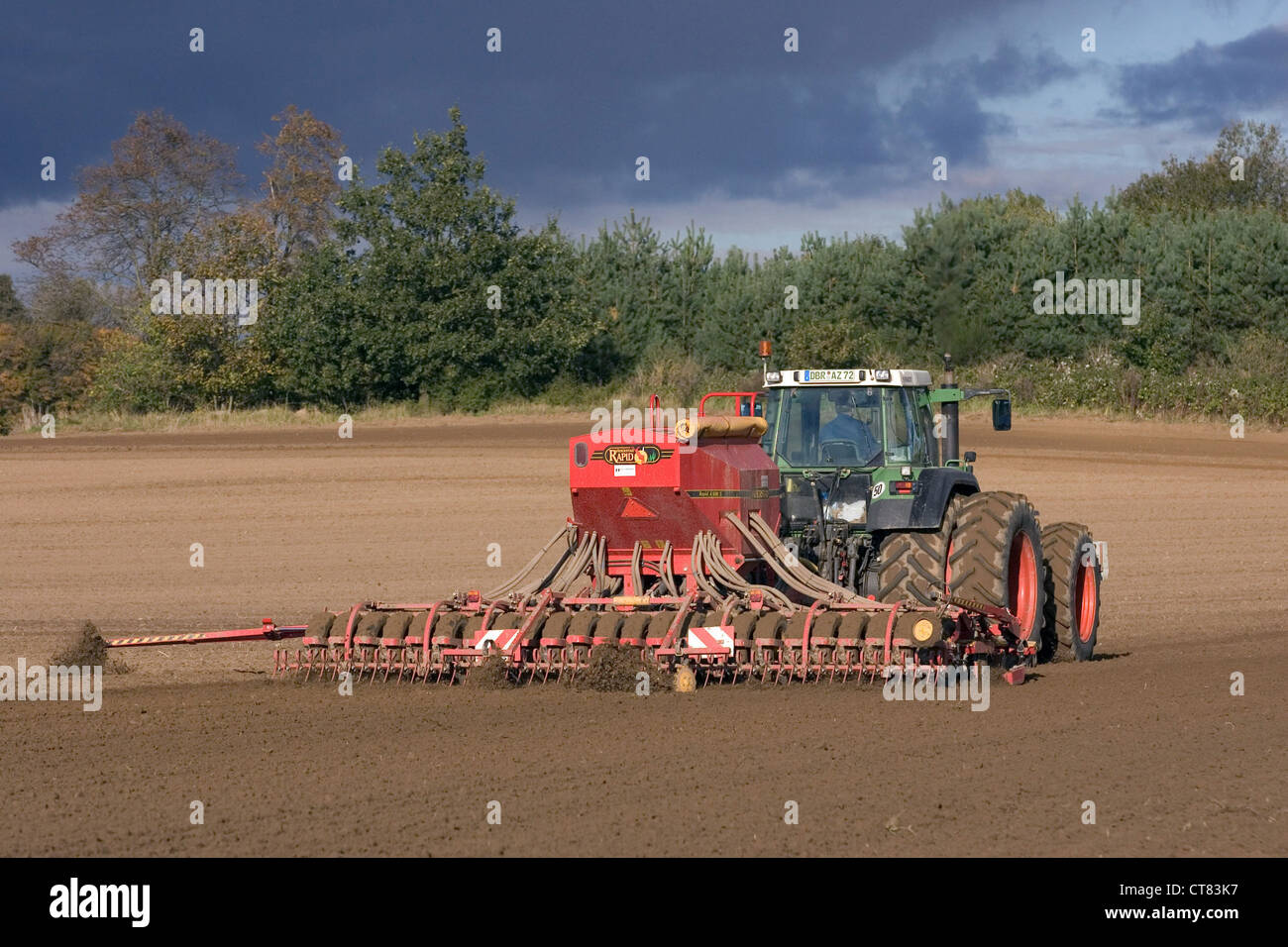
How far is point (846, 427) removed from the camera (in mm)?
11062

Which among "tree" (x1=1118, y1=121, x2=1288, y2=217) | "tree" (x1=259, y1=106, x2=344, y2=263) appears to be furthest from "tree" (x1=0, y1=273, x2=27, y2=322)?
"tree" (x1=1118, y1=121, x2=1288, y2=217)

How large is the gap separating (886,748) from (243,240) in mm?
38777

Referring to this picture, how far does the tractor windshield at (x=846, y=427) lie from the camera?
1094 cm

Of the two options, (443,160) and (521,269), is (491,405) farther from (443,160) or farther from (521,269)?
(443,160)

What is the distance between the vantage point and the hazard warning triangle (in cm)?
1023

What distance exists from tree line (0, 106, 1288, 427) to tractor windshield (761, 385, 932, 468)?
24879 millimetres

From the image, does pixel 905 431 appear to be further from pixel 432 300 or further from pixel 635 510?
pixel 432 300

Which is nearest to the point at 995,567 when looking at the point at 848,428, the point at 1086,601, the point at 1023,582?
the point at 1023,582

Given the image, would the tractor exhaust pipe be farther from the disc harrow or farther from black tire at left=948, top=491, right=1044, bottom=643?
the disc harrow

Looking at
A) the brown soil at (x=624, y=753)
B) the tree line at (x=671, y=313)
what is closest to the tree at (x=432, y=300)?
the tree line at (x=671, y=313)

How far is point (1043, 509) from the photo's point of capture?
75.6 ft

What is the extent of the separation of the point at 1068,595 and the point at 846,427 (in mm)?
2364

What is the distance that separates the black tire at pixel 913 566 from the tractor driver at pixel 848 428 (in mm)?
913

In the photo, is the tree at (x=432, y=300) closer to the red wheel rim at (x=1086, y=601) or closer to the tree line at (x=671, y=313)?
the tree line at (x=671, y=313)
